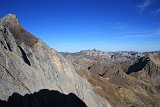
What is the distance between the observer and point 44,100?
35.2 metres

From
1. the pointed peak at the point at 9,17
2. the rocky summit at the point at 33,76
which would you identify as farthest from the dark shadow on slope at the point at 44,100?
the pointed peak at the point at 9,17

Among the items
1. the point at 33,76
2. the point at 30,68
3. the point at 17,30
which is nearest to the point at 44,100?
the point at 33,76

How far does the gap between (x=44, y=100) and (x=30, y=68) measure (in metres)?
5.27

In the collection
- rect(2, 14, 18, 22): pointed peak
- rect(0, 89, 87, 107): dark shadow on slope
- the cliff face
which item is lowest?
rect(0, 89, 87, 107): dark shadow on slope

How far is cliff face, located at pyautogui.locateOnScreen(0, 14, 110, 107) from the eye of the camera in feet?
106

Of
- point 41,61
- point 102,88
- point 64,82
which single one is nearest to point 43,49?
point 41,61

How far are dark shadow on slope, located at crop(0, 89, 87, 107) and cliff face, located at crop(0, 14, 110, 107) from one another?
0.64 metres

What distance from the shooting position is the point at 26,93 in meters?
32.3

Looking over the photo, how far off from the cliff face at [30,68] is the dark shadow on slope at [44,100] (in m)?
0.64

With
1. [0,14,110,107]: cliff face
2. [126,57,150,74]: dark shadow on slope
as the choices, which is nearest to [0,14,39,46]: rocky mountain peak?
[0,14,110,107]: cliff face

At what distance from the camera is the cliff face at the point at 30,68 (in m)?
32.4

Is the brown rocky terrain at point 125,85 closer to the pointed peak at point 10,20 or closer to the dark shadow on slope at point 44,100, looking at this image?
the dark shadow on slope at point 44,100

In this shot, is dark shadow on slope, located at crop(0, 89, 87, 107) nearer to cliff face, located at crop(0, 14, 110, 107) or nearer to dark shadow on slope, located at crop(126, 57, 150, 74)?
cliff face, located at crop(0, 14, 110, 107)

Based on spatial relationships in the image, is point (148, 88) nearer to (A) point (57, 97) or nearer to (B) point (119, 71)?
(B) point (119, 71)
